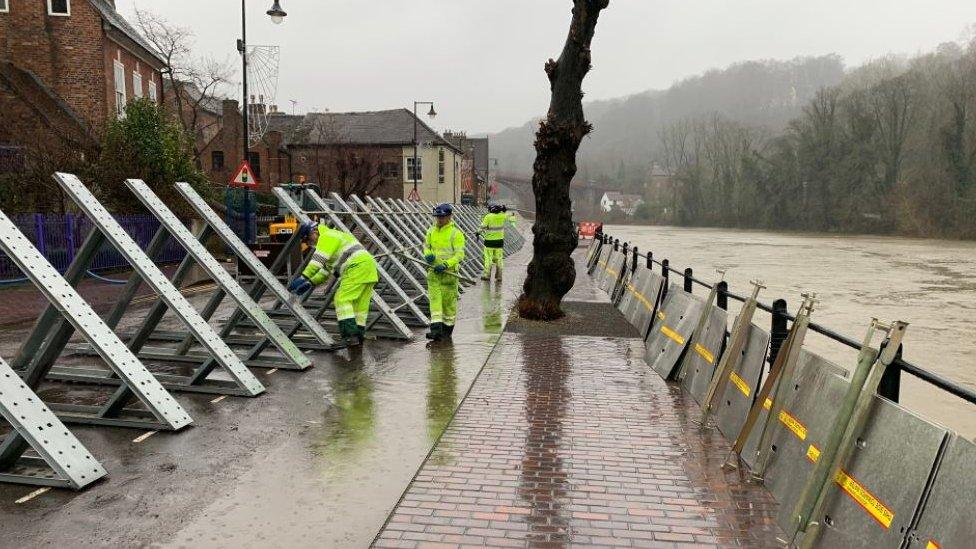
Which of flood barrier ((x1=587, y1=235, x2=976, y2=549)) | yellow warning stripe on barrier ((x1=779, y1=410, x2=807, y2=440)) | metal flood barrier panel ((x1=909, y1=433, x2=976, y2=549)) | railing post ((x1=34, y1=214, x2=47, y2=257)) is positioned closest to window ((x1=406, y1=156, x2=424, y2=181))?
railing post ((x1=34, y1=214, x2=47, y2=257))

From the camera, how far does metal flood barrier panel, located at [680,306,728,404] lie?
5.89 metres

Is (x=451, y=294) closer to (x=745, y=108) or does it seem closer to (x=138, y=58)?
(x=138, y=58)

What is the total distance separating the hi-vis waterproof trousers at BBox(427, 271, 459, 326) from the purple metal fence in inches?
377

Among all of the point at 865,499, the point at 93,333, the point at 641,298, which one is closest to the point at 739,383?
the point at 865,499

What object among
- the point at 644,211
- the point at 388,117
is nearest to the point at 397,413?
the point at 388,117

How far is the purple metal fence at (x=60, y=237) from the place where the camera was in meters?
15.2

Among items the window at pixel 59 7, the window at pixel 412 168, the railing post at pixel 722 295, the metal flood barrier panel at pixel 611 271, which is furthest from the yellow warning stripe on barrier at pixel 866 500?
the window at pixel 412 168

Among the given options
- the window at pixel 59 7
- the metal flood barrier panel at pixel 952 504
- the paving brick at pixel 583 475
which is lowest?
the paving brick at pixel 583 475

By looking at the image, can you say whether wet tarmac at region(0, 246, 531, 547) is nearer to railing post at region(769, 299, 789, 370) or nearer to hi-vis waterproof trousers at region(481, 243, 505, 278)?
railing post at region(769, 299, 789, 370)

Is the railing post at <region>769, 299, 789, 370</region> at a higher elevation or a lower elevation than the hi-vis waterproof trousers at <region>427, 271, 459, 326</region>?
higher

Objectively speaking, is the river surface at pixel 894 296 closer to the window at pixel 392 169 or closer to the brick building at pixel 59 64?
the brick building at pixel 59 64

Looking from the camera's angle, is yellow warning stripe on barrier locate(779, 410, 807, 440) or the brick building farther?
the brick building

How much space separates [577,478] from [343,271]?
4215 millimetres

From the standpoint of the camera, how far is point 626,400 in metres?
6.28
